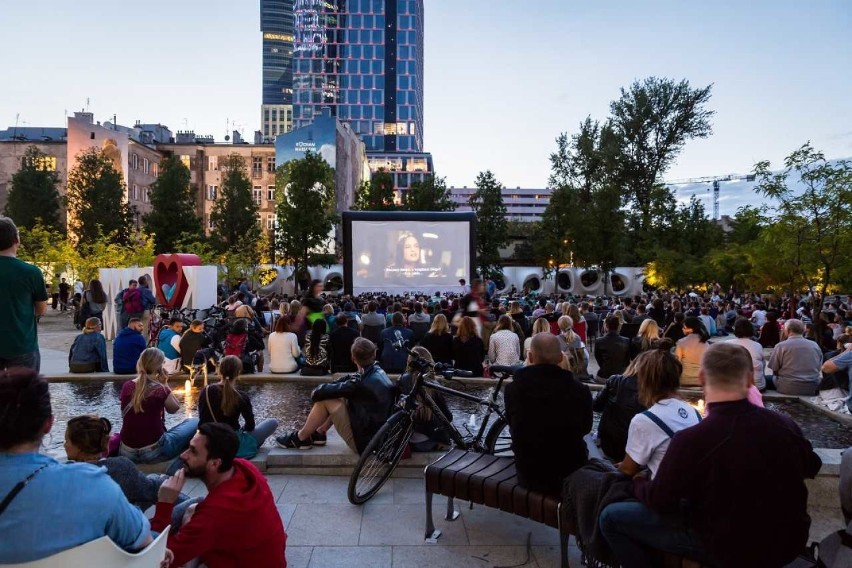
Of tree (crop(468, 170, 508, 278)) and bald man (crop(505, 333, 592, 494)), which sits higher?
tree (crop(468, 170, 508, 278))

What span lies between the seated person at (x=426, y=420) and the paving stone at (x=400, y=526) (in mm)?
787

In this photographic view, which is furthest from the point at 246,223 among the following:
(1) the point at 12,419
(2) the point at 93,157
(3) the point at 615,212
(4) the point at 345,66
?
(4) the point at 345,66

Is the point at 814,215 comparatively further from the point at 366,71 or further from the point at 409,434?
the point at 366,71

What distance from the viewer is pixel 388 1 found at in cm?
11856

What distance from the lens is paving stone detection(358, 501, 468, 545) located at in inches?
169

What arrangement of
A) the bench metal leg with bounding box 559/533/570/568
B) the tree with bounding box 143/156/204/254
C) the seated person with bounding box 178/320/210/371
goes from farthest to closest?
the tree with bounding box 143/156/204/254
the seated person with bounding box 178/320/210/371
the bench metal leg with bounding box 559/533/570/568

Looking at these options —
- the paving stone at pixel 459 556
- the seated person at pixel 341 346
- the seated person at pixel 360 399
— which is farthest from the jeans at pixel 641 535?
the seated person at pixel 341 346

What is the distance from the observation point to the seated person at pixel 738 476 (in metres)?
2.69

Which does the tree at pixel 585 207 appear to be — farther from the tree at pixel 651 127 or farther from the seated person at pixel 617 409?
the seated person at pixel 617 409

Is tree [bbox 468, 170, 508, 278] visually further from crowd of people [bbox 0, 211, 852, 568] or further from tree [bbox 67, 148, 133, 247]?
crowd of people [bbox 0, 211, 852, 568]

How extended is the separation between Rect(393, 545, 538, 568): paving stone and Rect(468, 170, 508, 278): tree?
40570 mm

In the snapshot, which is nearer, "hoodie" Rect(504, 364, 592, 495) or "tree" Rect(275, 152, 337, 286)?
"hoodie" Rect(504, 364, 592, 495)

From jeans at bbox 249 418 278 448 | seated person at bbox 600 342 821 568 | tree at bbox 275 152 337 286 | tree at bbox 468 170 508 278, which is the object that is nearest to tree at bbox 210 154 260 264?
tree at bbox 275 152 337 286

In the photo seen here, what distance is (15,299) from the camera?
4.21m
